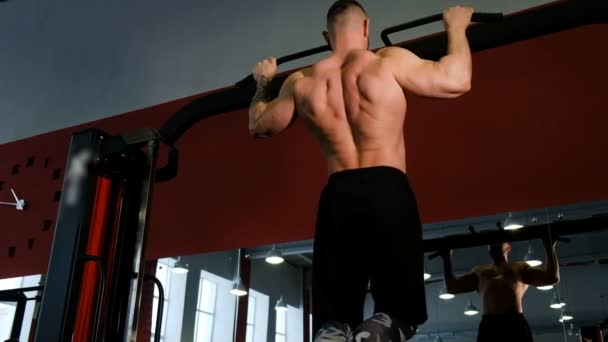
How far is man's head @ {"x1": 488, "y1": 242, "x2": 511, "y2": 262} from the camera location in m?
2.73

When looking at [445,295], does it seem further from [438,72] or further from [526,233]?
[438,72]

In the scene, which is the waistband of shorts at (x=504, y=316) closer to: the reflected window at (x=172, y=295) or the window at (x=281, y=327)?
the window at (x=281, y=327)

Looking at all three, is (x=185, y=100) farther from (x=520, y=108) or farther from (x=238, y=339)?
(x=520, y=108)

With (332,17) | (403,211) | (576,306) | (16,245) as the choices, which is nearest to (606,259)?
(576,306)

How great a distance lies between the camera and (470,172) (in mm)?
2961

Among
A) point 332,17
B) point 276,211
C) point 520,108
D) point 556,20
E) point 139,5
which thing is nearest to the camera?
point 332,17

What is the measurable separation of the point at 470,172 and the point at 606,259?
72 centimetres

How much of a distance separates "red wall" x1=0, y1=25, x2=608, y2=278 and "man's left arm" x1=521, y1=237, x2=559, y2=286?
268 mm

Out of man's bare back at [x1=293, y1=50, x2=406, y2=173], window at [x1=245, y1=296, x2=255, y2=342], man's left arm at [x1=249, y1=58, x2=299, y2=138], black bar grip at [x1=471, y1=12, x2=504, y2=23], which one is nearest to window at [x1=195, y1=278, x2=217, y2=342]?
window at [x1=245, y1=296, x2=255, y2=342]

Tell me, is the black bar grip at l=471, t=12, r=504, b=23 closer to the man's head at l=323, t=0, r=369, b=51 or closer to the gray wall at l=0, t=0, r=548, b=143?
the man's head at l=323, t=0, r=369, b=51

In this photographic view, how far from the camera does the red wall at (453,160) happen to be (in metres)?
2.80

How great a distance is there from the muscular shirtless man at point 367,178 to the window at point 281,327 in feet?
4.63

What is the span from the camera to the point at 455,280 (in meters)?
2.77

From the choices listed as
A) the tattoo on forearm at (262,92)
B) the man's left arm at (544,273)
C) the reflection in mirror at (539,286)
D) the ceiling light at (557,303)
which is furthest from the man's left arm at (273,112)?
the ceiling light at (557,303)
